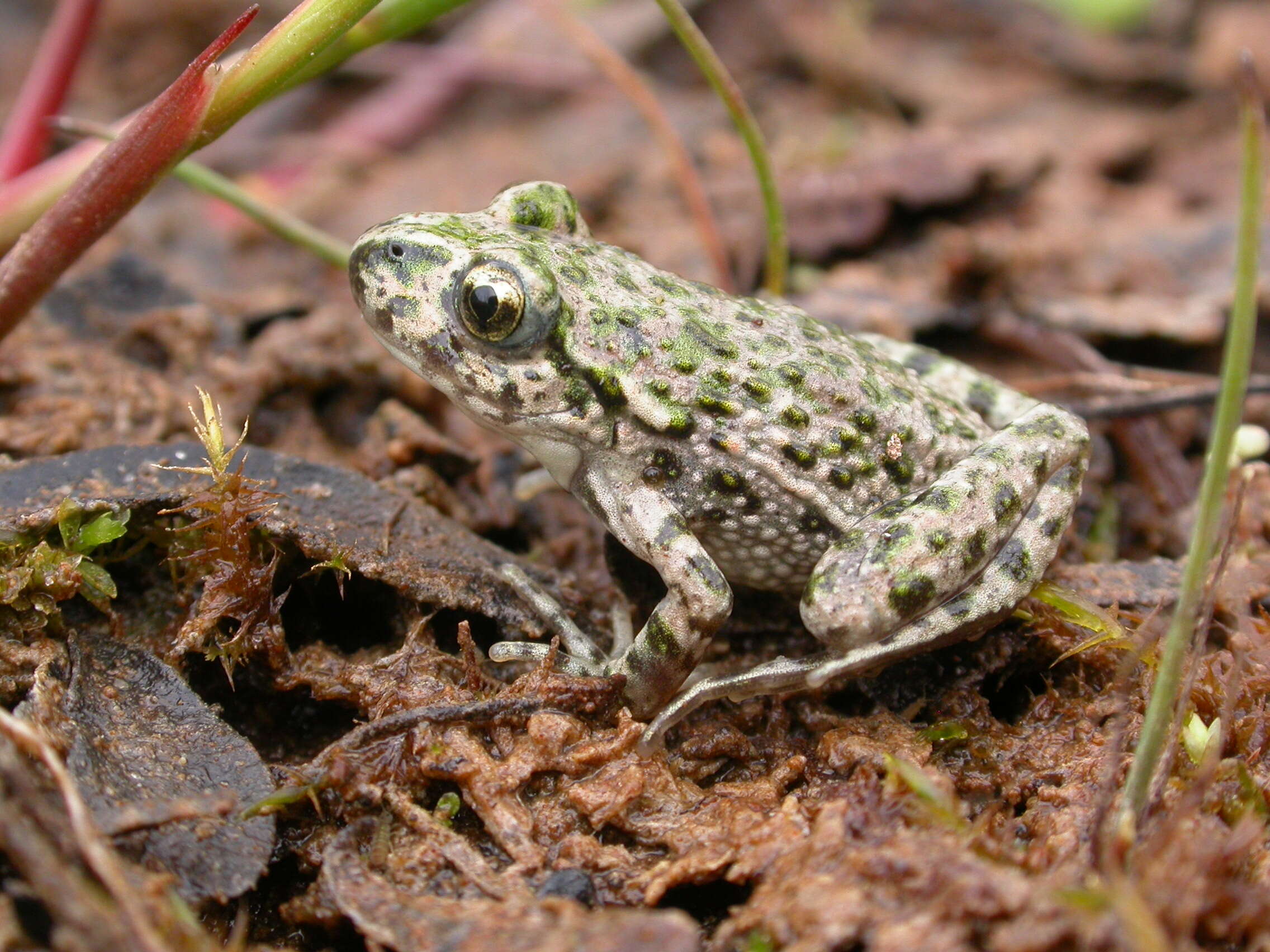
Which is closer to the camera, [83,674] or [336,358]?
[83,674]

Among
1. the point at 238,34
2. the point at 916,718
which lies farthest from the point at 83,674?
the point at 916,718

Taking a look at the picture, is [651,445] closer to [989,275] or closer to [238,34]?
[238,34]

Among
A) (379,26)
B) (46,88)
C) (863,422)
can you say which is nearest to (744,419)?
(863,422)

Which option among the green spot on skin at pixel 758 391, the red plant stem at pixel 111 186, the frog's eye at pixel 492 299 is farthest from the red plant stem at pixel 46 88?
the green spot on skin at pixel 758 391

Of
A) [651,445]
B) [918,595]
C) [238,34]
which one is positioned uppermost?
[238,34]

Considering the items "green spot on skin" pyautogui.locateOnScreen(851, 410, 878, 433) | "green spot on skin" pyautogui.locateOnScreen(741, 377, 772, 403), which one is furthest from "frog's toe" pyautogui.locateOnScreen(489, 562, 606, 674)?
"green spot on skin" pyautogui.locateOnScreen(851, 410, 878, 433)

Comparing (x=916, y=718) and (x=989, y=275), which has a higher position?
(x=989, y=275)

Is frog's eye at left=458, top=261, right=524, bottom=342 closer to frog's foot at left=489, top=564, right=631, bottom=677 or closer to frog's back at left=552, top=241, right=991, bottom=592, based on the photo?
frog's back at left=552, top=241, right=991, bottom=592

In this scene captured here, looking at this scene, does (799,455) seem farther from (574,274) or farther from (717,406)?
(574,274)

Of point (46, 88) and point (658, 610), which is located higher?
point (46, 88)
